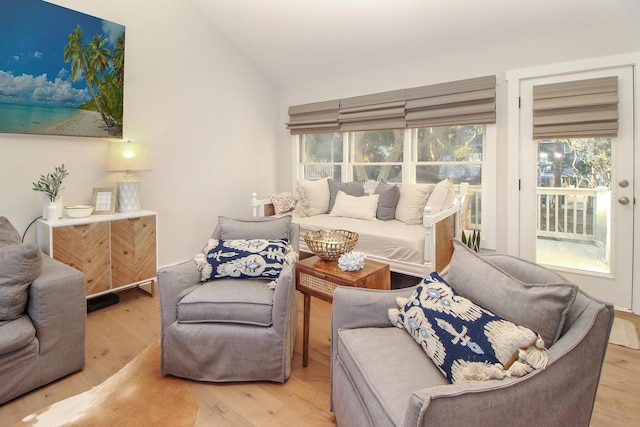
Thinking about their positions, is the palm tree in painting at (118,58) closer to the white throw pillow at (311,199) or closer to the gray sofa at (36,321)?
the gray sofa at (36,321)

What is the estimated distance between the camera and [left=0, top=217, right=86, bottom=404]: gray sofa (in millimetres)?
1769

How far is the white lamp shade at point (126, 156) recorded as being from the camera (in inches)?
121

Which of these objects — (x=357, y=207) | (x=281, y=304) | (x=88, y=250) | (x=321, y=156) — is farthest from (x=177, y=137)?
(x=281, y=304)

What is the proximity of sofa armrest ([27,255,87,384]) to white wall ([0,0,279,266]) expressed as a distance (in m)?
1.31

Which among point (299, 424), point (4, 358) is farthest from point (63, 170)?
point (299, 424)

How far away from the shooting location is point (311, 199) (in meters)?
4.07

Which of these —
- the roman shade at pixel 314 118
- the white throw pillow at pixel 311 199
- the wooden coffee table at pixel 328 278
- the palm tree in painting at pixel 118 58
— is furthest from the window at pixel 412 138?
the palm tree in painting at pixel 118 58

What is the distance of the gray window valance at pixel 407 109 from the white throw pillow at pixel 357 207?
0.84m

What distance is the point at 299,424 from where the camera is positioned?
5.43 ft

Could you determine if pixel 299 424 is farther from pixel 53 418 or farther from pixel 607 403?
pixel 607 403

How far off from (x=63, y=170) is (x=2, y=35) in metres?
1.00

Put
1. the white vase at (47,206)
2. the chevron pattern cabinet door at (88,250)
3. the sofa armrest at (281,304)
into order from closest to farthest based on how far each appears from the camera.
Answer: the sofa armrest at (281,304) < the chevron pattern cabinet door at (88,250) < the white vase at (47,206)

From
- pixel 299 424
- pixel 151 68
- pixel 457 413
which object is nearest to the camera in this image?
pixel 457 413

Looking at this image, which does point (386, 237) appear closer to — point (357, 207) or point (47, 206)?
point (357, 207)
